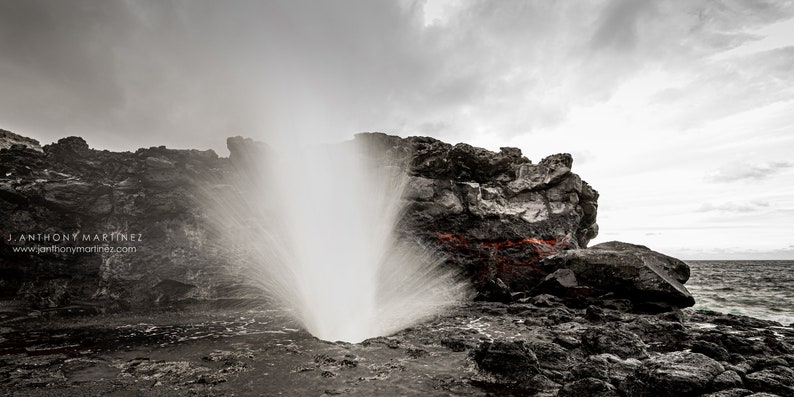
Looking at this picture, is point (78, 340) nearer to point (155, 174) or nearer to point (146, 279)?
point (146, 279)

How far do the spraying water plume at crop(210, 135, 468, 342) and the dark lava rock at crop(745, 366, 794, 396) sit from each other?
450 inches

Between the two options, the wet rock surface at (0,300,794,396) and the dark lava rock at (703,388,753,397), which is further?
the wet rock surface at (0,300,794,396)

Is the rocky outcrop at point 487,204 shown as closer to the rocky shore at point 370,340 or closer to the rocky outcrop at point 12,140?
the rocky shore at point 370,340

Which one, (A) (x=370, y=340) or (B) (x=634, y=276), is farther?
(B) (x=634, y=276)

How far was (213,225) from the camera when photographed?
79.1 feet

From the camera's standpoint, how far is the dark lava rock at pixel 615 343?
8.66 metres

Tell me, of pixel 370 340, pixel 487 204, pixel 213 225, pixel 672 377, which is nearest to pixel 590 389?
pixel 672 377

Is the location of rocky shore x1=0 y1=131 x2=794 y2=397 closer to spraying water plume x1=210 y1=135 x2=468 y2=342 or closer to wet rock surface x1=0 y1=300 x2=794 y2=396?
wet rock surface x1=0 y1=300 x2=794 y2=396

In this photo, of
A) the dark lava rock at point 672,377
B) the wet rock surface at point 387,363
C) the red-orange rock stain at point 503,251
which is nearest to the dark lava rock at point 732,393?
the wet rock surface at point 387,363

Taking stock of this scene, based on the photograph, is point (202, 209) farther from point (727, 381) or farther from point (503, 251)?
point (727, 381)

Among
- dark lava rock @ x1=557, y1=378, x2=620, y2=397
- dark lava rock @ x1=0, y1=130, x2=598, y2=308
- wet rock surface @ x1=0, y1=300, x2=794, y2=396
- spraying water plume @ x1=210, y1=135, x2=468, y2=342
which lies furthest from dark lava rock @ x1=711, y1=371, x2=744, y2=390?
dark lava rock @ x1=0, y1=130, x2=598, y2=308

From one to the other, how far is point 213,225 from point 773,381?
1086 inches

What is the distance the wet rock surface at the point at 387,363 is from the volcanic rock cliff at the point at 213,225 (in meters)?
6.23

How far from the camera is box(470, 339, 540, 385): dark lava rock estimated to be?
753 cm
